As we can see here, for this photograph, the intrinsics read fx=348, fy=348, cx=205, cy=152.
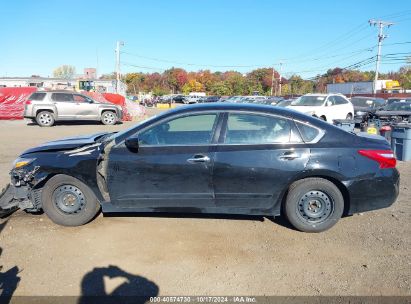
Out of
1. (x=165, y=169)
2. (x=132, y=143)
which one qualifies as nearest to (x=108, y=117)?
(x=132, y=143)

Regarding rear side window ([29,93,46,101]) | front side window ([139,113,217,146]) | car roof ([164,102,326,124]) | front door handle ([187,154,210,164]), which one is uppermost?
rear side window ([29,93,46,101])

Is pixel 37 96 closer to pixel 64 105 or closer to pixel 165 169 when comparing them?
pixel 64 105

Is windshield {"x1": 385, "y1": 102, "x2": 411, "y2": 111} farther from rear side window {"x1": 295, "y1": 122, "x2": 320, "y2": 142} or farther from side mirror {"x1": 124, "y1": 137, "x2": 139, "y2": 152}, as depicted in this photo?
side mirror {"x1": 124, "y1": 137, "x2": 139, "y2": 152}

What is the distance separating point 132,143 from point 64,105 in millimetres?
14994

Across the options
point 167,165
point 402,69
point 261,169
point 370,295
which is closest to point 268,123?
point 261,169

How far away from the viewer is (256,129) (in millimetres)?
4324

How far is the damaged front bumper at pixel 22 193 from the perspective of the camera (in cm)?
443

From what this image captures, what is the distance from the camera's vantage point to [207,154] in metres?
4.17

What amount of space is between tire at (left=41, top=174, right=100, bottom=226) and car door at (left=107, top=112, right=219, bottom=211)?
358 millimetres

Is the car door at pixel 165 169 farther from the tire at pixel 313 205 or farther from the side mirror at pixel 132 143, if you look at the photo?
the tire at pixel 313 205

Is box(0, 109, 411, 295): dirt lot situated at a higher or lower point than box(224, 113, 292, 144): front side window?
lower

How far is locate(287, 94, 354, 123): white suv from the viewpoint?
1594cm

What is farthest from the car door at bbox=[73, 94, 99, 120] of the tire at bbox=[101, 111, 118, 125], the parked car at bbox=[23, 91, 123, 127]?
the tire at bbox=[101, 111, 118, 125]

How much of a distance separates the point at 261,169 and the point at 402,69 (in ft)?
355
